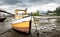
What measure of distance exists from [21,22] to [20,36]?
566 mm

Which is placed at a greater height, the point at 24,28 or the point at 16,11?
the point at 16,11

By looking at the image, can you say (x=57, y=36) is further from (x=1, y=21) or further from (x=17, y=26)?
(x=1, y=21)

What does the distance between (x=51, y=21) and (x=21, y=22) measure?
15.0 feet

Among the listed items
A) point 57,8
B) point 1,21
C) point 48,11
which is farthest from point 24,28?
point 1,21

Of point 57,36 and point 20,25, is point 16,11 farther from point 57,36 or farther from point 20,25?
point 57,36

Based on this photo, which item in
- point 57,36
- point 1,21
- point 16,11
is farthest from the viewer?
point 1,21

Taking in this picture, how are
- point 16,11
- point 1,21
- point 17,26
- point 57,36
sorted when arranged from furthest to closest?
point 1,21, point 16,11, point 17,26, point 57,36

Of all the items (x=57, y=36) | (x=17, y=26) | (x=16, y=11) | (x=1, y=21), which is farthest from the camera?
(x=1, y=21)

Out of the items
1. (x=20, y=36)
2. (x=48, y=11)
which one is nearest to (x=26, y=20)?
(x=20, y=36)

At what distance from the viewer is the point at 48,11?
8695mm

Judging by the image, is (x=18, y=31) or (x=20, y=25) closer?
(x=20, y=25)

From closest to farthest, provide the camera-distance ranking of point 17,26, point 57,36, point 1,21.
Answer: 1. point 57,36
2. point 17,26
3. point 1,21

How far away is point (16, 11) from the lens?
859 cm

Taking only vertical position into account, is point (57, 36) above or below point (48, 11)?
below
